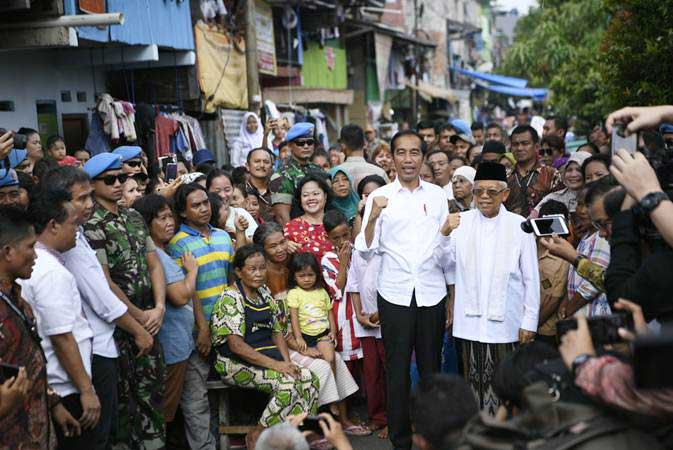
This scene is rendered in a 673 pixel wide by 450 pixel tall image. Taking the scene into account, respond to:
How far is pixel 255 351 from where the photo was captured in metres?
5.91

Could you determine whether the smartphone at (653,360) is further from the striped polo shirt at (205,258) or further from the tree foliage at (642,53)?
the tree foliage at (642,53)

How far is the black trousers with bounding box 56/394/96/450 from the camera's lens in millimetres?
4469

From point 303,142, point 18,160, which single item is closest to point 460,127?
point 303,142

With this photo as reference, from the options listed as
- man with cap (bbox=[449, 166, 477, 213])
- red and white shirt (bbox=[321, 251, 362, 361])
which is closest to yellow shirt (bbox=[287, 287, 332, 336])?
red and white shirt (bbox=[321, 251, 362, 361])

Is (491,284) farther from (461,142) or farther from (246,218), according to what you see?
(461,142)

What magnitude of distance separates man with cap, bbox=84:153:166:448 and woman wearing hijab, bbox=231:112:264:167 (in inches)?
285

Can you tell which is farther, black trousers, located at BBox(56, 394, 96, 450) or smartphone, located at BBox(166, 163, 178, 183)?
smartphone, located at BBox(166, 163, 178, 183)

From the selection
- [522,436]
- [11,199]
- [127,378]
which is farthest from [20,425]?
[522,436]

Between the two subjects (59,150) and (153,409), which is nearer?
Answer: (153,409)

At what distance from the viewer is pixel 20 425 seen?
379cm

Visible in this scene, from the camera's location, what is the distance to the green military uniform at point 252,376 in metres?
5.80

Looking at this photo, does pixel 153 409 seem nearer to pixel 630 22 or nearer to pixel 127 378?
pixel 127 378

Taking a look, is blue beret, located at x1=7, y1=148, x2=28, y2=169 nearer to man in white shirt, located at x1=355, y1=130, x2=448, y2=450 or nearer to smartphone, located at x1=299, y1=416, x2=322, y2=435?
man in white shirt, located at x1=355, y1=130, x2=448, y2=450

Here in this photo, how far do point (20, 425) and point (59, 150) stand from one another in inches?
219
